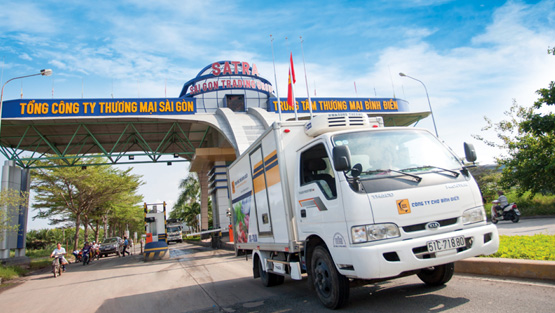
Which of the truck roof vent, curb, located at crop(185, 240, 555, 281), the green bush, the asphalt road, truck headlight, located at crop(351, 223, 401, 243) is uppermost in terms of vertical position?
the truck roof vent

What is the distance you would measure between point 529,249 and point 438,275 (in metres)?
1.95

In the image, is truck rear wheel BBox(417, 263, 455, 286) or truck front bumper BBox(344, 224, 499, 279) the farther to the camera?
truck rear wheel BBox(417, 263, 455, 286)

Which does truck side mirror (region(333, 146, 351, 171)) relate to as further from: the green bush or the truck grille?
the green bush

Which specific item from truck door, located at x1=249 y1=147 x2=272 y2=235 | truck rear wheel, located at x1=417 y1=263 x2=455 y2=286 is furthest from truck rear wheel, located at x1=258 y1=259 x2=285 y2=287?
truck rear wheel, located at x1=417 y1=263 x2=455 y2=286

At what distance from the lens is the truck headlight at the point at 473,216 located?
4.38m

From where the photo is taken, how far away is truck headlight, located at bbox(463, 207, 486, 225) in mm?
4379

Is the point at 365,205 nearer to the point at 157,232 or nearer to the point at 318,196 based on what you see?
the point at 318,196

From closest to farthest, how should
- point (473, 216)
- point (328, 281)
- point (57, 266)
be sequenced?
point (473, 216) < point (328, 281) < point (57, 266)

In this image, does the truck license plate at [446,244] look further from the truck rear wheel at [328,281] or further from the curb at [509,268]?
the curb at [509,268]

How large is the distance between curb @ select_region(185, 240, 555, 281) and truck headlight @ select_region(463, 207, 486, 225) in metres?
1.35

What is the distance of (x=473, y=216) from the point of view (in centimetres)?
443

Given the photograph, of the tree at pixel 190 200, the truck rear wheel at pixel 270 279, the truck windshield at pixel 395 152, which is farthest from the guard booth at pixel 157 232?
the tree at pixel 190 200

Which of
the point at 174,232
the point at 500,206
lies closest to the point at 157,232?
the point at 500,206

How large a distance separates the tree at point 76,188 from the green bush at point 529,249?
2588 centimetres
